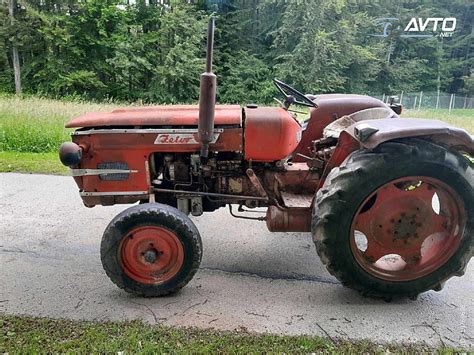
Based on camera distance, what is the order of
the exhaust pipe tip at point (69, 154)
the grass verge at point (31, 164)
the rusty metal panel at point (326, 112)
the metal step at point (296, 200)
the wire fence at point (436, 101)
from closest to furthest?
the exhaust pipe tip at point (69, 154)
the metal step at point (296, 200)
the rusty metal panel at point (326, 112)
the grass verge at point (31, 164)
the wire fence at point (436, 101)

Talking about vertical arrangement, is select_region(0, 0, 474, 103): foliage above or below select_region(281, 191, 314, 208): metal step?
above

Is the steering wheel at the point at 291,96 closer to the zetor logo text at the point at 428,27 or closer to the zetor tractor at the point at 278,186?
the zetor tractor at the point at 278,186

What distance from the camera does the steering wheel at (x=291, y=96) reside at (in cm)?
264

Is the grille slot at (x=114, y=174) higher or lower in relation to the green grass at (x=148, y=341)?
higher

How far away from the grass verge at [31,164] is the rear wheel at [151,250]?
3055 millimetres

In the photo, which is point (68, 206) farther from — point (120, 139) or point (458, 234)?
point (458, 234)

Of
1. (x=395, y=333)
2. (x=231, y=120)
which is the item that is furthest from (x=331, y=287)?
(x=231, y=120)

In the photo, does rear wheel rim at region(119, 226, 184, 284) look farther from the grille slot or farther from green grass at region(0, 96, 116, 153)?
green grass at region(0, 96, 116, 153)

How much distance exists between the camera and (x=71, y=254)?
9.50ft

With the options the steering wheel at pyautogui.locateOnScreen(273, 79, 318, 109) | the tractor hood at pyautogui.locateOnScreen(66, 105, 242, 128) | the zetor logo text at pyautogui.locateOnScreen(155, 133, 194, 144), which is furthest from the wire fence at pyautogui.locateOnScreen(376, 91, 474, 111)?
the zetor logo text at pyautogui.locateOnScreen(155, 133, 194, 144)

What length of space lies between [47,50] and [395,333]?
16974 mm

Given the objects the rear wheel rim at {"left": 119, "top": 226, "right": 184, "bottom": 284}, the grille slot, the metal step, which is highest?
the grille slot

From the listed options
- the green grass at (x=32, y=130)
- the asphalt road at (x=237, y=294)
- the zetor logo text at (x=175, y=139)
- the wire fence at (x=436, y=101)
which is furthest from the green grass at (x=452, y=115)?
the green grass at (x=32, y=130)

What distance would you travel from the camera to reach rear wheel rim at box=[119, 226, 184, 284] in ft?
7.47
